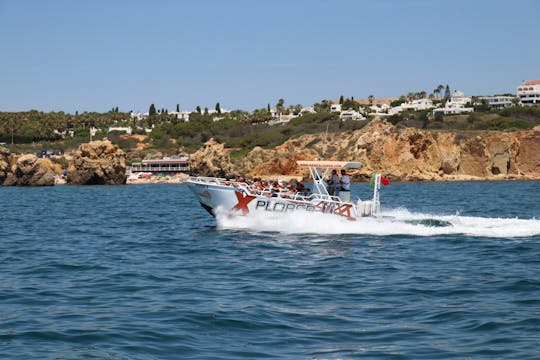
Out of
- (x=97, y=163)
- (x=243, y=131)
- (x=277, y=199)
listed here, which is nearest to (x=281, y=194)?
(x=277, y=199)

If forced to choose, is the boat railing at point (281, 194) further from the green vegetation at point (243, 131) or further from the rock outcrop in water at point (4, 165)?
the green vegetation at point (243, 131)

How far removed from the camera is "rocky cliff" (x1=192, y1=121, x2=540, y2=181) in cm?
11356

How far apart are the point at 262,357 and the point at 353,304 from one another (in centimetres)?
432

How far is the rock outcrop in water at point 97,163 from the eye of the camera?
344 feet

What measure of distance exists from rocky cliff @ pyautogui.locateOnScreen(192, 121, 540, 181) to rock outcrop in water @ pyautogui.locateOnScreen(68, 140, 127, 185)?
12.8m

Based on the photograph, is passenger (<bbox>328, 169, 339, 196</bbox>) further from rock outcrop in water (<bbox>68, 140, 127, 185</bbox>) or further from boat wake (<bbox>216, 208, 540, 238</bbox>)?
rock outcrop in water (<bbox>68, 140, 127, 185</bbox>)

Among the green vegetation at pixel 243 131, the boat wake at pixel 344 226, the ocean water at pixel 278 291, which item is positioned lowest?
the ocean water at pixel 278 291

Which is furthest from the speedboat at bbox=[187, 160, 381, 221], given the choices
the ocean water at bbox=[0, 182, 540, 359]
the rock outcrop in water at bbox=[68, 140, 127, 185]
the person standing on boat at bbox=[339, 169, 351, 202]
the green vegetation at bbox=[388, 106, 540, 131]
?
the green vegetation at bbox=[388, 106, 540, 131]

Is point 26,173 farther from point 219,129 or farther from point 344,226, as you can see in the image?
point 219,129

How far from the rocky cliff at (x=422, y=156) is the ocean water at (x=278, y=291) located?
83012 mm

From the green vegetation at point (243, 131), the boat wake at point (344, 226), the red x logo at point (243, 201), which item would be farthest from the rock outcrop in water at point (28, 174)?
the red x logo at point (243, 201)

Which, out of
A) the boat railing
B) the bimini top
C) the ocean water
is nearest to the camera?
the ocean water

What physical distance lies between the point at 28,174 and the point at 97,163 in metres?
9.60

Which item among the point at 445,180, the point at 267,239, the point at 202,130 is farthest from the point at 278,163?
the point at 267,239
